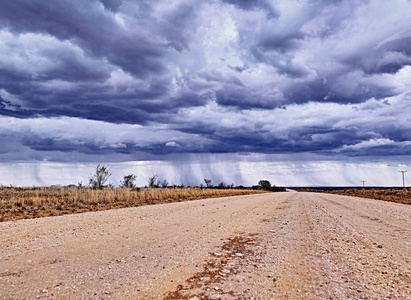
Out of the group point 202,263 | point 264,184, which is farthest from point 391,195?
point 264,184

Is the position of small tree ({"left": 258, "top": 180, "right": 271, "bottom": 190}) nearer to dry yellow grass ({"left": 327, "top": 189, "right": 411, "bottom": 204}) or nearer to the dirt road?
dry yellow grass ({"left": 327, "top": 189, "right": 411, "bottom": 204})

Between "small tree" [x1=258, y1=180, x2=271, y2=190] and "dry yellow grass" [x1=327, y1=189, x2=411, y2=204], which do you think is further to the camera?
"small tree" [x1=258, y1=180, x2=271, y2=190]

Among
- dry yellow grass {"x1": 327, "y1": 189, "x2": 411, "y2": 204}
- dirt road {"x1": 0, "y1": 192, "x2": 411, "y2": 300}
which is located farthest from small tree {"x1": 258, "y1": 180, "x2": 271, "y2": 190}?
dirt road {"x1": 0, "y1": 192, "x2": 411, "y2": 300}

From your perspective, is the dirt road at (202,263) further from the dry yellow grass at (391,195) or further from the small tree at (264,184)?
the small tree at (264,184)

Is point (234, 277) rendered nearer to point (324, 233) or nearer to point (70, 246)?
point (70, 246)

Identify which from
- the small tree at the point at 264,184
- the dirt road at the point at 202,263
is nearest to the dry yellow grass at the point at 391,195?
the dirt road at the point at 202,263

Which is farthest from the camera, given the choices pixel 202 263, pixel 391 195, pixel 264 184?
pixel 264 184

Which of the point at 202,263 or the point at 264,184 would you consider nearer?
the point at 202,263

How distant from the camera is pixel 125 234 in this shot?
32.4 feet

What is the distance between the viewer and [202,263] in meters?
6.55

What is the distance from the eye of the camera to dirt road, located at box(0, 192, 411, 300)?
4988mm

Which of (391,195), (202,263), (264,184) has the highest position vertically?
(264,184)

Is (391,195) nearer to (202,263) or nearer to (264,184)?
(202,263)

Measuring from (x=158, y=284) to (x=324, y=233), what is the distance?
7.06 meters
